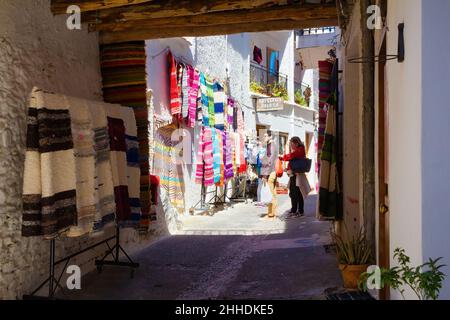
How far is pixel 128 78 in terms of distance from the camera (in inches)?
239

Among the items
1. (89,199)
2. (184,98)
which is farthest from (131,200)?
(184,98)

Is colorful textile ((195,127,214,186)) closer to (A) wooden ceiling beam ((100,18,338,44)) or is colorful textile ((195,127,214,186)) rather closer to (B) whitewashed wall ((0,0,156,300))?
(A) wooden ceiling beam ((100,18,338,44))

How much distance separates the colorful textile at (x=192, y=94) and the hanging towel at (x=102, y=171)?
5.02 m

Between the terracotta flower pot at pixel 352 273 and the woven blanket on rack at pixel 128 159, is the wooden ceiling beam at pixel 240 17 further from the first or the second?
the terracotta flower pot at pixel 352 273

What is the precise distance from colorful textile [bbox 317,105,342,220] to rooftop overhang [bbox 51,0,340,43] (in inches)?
49.9

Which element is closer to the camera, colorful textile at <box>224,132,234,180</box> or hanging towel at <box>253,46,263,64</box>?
colorful textile at <box>224,132,234,180</box>

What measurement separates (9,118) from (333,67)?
4.35 meters

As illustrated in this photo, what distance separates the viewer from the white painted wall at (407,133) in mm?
2141

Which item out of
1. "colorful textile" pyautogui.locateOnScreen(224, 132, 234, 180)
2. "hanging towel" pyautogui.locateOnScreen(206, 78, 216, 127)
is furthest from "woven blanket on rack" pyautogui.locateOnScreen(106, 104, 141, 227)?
"colorful textile" pyautogui.locateOnScreen(224, 132, 234, 180)

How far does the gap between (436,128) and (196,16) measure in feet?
12.7

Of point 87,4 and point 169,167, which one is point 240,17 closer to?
point 87,4

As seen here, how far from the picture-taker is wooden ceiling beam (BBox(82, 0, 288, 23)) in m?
4.86

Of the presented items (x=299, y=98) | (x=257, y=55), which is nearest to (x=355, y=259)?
(x=257, y=55)

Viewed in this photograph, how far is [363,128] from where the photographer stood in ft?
14.8
